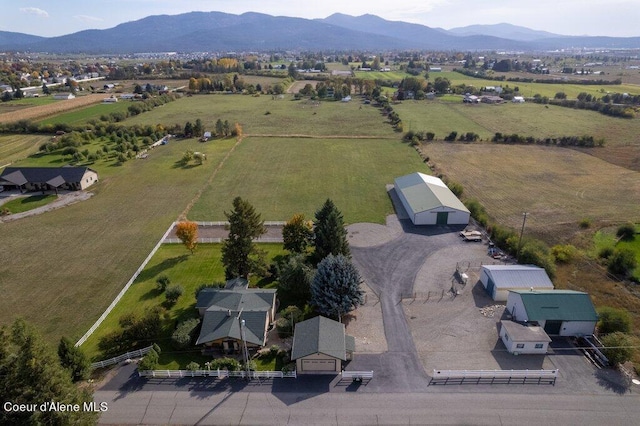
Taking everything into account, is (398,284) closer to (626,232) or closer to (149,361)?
(149,361)

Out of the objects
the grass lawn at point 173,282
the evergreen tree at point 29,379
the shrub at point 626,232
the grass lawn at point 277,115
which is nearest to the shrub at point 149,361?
the grass lawn at point 173,282

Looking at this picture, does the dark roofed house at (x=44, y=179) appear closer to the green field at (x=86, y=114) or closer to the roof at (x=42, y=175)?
the roof at (x=42, y=175)

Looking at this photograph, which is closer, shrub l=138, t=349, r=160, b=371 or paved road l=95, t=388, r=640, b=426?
paved road l=95, t=388, r=640, b=426

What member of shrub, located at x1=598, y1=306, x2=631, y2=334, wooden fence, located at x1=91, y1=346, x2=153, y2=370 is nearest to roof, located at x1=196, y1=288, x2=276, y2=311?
wooden fence, located at x1=91, y1=346, x2=153, y2=370

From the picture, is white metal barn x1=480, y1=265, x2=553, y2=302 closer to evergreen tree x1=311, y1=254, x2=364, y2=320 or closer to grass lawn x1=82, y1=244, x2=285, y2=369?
evergreen tree x1=311, y1=254, x2=364, y2=320

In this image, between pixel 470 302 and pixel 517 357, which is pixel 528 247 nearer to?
pixel 470 302

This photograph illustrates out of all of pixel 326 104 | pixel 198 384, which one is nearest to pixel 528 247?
pixel 198 384
